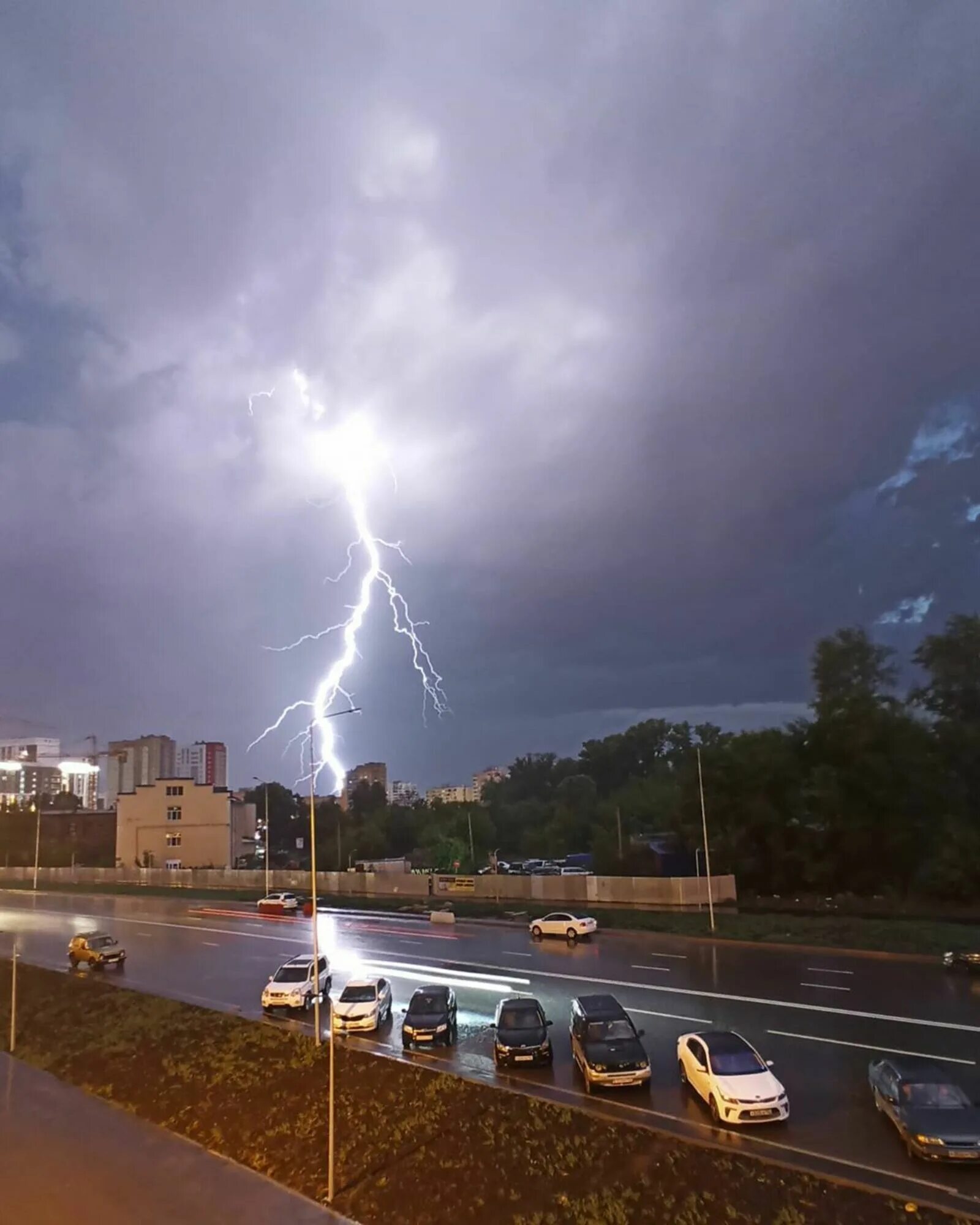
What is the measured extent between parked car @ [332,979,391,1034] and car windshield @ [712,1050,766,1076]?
38.9 feet

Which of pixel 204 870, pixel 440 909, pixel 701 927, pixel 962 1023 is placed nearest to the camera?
pixel 962 1023

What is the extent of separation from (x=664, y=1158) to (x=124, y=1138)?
13047 millimetres

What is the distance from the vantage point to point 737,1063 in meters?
18.7

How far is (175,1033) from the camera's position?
92.8ft

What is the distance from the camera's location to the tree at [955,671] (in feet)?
201

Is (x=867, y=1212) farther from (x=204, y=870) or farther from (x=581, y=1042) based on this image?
(x=204, y=870)

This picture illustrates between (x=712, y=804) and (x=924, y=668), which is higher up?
(x=924, y=668)

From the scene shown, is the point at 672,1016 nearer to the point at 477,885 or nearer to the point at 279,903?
the point at 477,885

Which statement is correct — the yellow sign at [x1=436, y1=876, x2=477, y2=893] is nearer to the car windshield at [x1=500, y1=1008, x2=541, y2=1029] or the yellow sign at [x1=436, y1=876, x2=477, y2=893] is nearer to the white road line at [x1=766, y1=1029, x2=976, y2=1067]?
the car windshield at [x1=500, y1=1008, x2=541, y2=1029]

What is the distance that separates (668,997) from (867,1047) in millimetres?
7819

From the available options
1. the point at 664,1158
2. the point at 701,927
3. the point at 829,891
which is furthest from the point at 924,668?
the point at 664,1158

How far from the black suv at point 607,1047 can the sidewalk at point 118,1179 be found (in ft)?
22.0

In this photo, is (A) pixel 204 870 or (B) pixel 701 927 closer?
(B) pixel 701 927

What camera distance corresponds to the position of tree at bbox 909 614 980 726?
61156 mm
